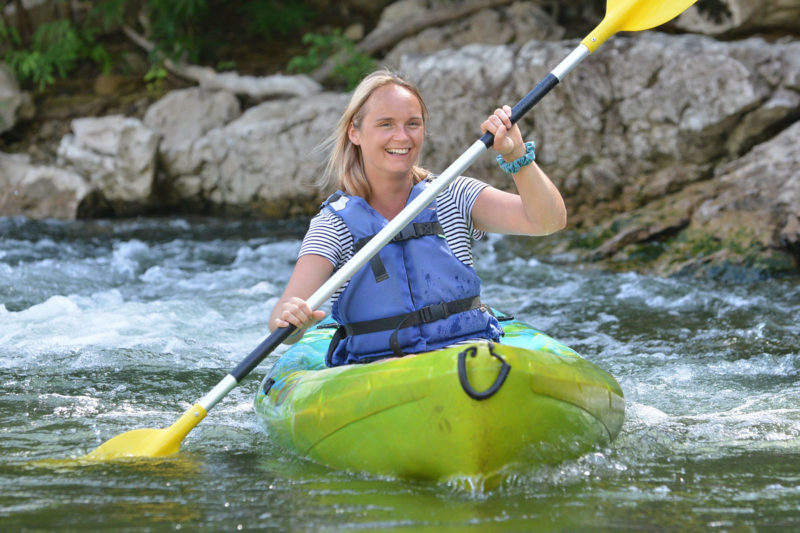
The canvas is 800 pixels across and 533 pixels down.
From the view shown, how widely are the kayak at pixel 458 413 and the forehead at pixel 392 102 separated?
73 centimetres

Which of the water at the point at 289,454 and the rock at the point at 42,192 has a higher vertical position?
the rock at the point at 42,192

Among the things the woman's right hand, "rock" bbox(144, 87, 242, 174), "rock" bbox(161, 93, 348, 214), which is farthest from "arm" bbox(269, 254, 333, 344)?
"rock" bbox(144, 87, 242, 174)

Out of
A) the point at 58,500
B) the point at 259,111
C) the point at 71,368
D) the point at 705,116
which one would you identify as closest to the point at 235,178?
the point at 259,111

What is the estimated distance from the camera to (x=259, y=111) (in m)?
8.02

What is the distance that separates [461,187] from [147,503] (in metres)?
1.20

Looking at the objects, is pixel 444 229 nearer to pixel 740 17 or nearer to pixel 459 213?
pixel 459 213

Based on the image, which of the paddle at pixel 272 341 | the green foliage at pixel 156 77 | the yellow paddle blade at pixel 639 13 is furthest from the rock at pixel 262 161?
the paddle at pixel 272 341

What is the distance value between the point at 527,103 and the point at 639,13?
0.76 meters

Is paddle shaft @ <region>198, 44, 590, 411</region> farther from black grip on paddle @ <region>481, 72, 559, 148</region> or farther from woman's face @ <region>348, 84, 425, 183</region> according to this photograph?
woman's face @ <region>348, 84, 425, 183</region>

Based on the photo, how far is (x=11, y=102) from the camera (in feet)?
→ 28.3

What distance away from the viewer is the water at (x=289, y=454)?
2.01 metres

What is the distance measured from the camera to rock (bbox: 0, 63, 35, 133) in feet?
28.2

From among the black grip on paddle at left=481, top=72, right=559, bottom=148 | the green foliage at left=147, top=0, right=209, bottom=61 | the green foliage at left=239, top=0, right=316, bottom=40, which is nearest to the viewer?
the black grip on paddle at left=481, top=72, right=559, bottom=148

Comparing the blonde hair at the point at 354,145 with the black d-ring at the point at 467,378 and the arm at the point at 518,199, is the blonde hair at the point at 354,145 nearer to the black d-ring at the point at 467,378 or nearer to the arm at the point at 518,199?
the arm at the point at 518,199
